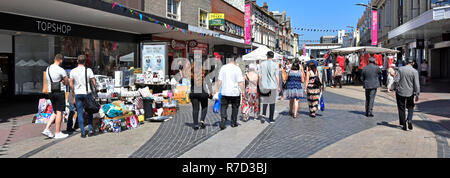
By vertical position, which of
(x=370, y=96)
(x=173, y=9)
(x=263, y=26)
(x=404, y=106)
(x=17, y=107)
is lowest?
(x=17, y=107)

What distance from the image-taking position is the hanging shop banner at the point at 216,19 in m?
24.4

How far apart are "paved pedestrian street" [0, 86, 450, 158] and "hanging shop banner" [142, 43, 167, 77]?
16.8ft

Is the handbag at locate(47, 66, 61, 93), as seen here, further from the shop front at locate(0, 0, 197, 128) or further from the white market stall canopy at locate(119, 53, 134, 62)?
the white market stall canopy at locate(119, 53, 134, 62)

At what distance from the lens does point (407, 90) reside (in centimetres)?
716

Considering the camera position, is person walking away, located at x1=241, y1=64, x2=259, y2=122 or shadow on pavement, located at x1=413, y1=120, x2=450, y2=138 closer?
shadow on pavement, located at x1=413, y1=120, x2=450, y2=138

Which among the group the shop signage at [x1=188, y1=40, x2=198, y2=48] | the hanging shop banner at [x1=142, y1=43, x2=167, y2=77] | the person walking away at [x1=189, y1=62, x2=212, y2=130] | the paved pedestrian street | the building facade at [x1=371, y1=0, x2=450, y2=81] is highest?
the building facade at [x1=371, y1=0, x2=450, y2=81]

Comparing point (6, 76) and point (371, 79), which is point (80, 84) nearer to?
point (371, 79)

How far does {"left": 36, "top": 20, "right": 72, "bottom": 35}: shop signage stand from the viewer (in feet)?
38.0

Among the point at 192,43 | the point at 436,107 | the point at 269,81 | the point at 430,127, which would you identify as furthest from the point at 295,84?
the point at 192,43

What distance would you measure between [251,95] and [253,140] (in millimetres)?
2446

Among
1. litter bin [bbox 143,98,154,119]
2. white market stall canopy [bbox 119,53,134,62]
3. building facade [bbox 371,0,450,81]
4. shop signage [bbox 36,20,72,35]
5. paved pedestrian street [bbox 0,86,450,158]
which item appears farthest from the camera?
white market stall canopy [bbox 119,53,134,62]

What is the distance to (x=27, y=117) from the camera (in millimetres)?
9367

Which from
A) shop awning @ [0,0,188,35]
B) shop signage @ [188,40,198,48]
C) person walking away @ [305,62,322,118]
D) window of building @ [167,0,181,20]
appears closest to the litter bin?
shop awning @ [0,0,188,35]
